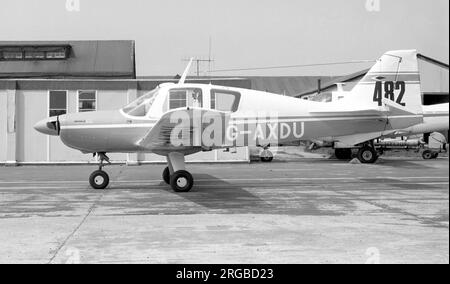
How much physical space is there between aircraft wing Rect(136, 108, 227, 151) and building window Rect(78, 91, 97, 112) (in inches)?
392

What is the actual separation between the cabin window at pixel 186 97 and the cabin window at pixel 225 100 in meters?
0.28

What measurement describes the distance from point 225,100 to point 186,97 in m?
0.79

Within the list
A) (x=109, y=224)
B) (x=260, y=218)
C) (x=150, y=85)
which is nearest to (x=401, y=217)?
(x=260, y=218)

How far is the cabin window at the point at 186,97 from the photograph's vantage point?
10.0 metres

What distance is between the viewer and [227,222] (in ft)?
22.1

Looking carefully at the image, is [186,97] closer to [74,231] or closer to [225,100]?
[225,100]

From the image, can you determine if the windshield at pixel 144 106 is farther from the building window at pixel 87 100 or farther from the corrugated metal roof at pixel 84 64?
the corrugated metal roof at pixel 84 64

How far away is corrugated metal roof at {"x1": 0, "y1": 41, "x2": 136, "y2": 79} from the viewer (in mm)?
37688

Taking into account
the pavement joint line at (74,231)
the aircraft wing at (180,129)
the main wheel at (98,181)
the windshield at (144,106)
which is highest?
the windshield at (144,106)

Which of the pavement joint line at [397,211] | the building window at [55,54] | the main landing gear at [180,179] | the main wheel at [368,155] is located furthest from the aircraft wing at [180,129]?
the building window at [55,54]

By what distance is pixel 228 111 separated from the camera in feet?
32.9

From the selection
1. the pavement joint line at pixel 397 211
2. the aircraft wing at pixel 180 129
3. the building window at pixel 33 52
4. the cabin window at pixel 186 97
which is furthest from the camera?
the building window at pixel 33 52

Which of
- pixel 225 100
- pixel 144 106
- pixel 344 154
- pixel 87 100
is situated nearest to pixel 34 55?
pixel 87 100
